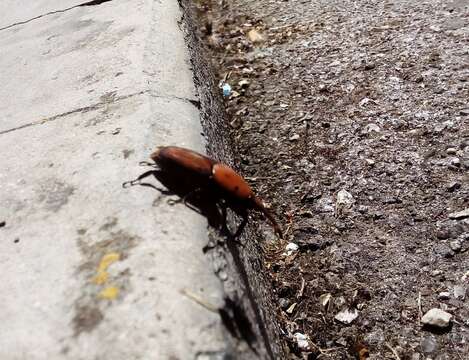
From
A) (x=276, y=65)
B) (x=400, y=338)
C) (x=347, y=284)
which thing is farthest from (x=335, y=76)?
(x=400, y=338)

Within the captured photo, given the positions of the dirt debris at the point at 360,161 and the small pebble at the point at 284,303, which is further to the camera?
the small pebble at the point at 284,303

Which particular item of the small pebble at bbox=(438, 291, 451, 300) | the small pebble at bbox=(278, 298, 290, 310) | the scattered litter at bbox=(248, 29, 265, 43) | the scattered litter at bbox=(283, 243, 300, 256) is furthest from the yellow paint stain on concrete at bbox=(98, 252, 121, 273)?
the scattered litter at bbox=(248, 29, 265, 43)

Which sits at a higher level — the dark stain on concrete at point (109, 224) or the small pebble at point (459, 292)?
the dark stain on concrete at point (109, 224)

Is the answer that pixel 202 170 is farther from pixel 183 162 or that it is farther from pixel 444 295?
pixel 444 295

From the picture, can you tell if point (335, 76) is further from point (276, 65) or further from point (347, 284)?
point (347, 284)

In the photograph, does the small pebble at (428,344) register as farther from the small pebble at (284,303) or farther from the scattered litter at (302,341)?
the small pebble at (284,303)

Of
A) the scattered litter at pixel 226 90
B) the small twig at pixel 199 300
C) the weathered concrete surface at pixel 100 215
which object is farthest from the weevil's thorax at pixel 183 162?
the scattered litter at pixel 226 90

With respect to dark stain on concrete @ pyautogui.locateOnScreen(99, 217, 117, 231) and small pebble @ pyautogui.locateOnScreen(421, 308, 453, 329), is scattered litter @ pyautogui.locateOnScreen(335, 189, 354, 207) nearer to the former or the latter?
small pebble @ pyautogui.locateOnScreen(421, 308, 453, 329)

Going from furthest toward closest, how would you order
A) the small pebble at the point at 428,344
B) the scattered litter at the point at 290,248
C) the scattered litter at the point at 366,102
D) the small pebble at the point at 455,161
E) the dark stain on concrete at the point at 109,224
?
the scattered litter at the point at 366,102, the small pebble at the point at 455,161, the scattered litter at the point at 290,248, the small pebble at the point at 428,344, the dark stain on concrete at the point at 109,224

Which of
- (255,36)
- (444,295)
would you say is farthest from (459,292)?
(255,36)
